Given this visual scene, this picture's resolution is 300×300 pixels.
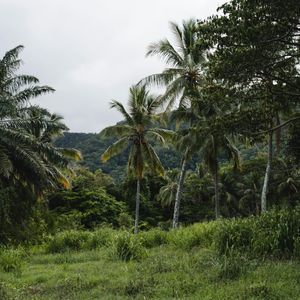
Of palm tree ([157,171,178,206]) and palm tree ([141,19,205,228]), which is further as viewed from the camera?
palm tree ([157,171,178,206])

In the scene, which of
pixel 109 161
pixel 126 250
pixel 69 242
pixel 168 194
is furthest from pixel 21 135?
pixel 109 161

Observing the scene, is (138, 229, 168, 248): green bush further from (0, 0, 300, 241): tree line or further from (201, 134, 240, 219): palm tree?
(201, 134, 240, 219): palm tree

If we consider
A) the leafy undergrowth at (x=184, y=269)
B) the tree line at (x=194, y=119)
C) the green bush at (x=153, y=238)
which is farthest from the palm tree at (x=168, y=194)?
the leafy undergrowth at (x=184, y=269)

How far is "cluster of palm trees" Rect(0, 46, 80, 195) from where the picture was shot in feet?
62.1

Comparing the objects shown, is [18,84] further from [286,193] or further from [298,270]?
[286,193]

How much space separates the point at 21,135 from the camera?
1900 cm

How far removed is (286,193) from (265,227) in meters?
37.6

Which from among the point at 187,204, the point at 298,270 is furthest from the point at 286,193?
the point at 298,270

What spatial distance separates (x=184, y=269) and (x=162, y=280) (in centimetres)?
108

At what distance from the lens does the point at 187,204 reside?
164 ft

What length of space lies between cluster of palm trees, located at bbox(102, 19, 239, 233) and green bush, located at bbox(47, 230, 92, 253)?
9.55 metres

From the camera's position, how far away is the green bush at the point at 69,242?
15719 millimetres

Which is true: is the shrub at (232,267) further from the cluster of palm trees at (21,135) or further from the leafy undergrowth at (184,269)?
the cluster of palm trees at (21,135)

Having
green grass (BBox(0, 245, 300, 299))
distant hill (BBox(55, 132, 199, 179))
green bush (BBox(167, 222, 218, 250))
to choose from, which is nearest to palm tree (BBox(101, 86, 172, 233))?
green bush (BBox(167, 222, 218, 250))
